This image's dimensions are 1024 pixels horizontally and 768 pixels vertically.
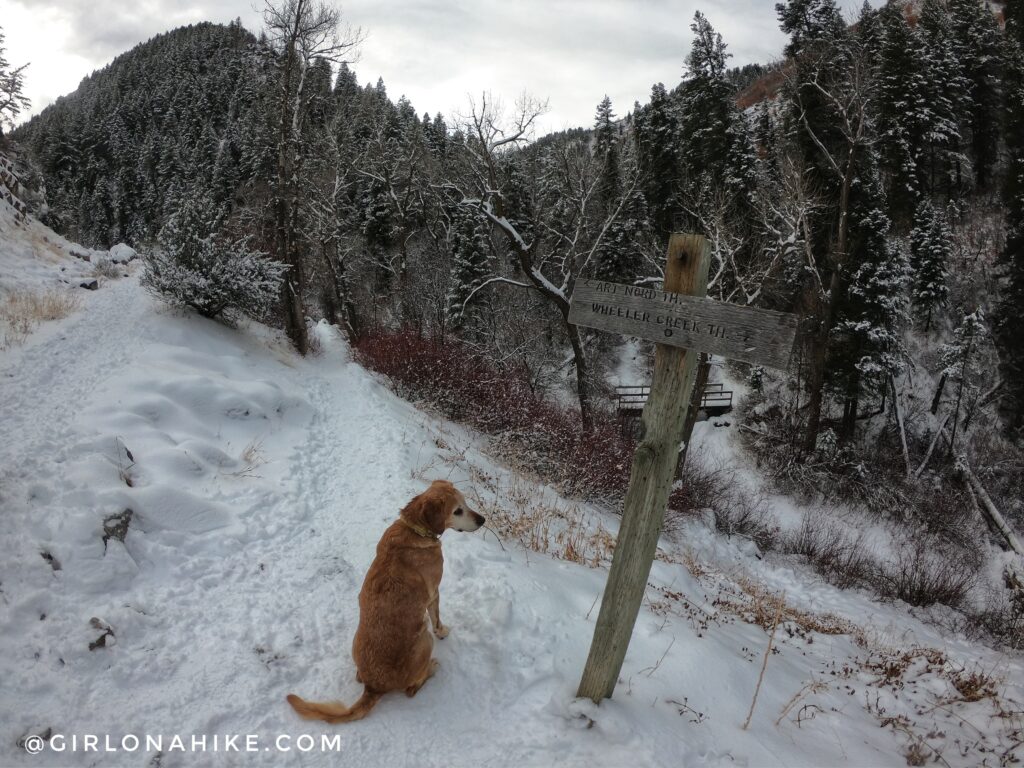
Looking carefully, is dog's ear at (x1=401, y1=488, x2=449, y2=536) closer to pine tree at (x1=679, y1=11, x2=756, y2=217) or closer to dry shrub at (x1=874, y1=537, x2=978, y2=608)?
→ dry shrub at (x1=874, y1=537, x2=978, y2=608)

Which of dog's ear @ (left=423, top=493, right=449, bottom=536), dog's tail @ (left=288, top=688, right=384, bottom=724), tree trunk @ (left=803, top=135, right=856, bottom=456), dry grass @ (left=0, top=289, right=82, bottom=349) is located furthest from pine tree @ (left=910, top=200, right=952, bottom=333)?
dry grass @ (left=0, top=289, right=82, bottom=349)

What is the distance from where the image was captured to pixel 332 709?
2.74m

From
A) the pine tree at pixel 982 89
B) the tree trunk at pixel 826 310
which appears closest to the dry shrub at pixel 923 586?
the tree trunk at pixel 826 310

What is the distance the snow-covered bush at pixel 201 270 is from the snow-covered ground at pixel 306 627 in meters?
1.86

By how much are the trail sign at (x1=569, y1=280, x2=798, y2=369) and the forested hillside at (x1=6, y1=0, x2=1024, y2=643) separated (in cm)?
755

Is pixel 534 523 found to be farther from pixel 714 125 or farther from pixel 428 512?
pixel 714 125

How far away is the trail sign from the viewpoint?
94.6 inches

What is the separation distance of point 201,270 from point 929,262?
27.8 metres

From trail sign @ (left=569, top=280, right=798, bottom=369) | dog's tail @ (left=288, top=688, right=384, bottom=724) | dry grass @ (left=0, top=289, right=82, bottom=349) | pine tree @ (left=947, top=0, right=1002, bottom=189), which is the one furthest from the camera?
pine tree @ (left=947, top=0, right=1002, bottom=189)

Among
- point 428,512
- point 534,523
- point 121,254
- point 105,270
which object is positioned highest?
point 121,254

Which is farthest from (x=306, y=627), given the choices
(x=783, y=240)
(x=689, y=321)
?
(x=783, y=240)

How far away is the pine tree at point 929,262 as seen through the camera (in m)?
22.1

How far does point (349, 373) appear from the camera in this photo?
10.2 metres

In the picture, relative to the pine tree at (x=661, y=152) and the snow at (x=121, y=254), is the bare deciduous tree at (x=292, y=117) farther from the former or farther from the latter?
the pine tree at (x=661, y=152)
